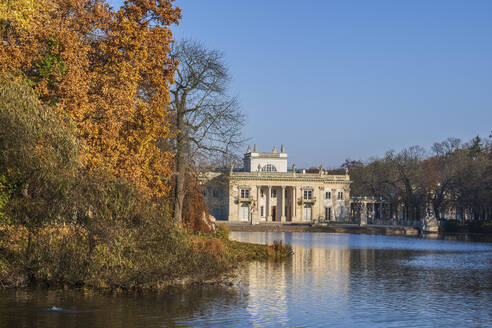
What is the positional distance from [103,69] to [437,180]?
245ft

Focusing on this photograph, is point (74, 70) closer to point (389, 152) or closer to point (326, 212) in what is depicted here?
point (389, 152)

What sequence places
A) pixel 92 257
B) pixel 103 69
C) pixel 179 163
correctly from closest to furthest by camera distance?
pixel 92 257 → pixel 103 69 → pixel 179 163

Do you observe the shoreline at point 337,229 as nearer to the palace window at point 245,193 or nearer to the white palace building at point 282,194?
the white palace building at point 282,194

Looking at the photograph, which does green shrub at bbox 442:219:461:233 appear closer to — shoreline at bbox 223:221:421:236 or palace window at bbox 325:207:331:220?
shoreline at bbox 223:221:421:236

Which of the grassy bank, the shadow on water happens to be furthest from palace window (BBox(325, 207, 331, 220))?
the grassy bank

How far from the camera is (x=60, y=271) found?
66.5 ft

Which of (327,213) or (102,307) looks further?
(327,213)

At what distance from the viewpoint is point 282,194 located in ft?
377

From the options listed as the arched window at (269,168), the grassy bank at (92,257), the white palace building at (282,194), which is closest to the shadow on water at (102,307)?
the grassy bank at (92,257)

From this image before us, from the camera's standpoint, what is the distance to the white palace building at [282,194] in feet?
367

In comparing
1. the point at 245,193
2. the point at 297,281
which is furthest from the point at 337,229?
Answer: the point at 297,281

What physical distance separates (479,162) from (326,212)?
116 ft

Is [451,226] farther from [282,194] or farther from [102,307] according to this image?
[102,307]

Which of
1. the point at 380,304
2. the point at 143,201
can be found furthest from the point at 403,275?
the point at 143,201
